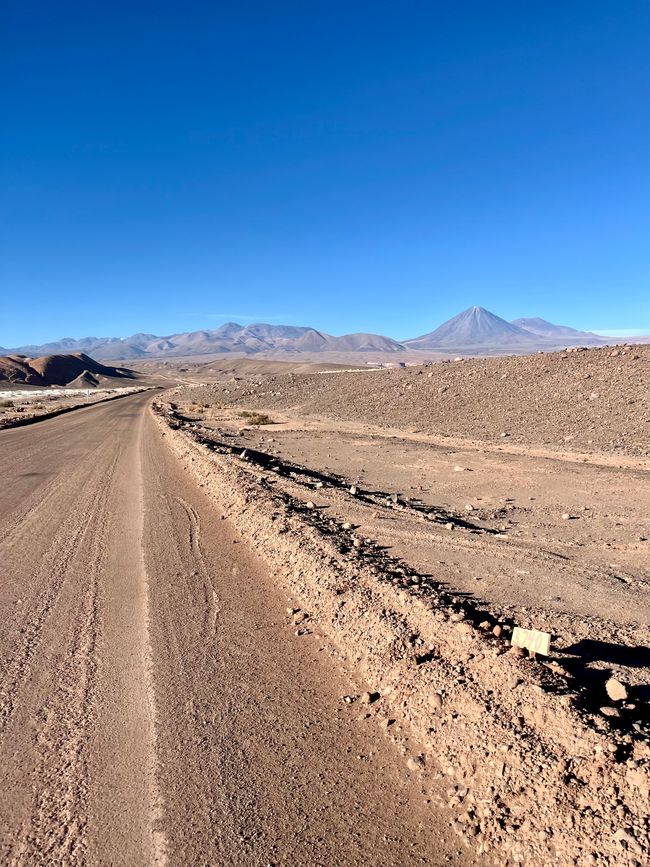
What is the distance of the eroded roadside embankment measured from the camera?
8.92 ft

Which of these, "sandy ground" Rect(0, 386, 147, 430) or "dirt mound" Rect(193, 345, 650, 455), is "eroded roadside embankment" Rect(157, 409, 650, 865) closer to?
"dirt mound" Rect(193, 345, 650, 455)

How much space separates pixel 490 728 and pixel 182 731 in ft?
6.95

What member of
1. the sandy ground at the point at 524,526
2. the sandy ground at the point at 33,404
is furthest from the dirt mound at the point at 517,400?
the sandy ground at the point at 33,404

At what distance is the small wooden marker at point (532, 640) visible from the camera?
4.01m

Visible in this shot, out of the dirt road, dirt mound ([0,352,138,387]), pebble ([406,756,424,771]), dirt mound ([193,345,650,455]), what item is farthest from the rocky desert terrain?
dirt mound ([0,352,138,387])

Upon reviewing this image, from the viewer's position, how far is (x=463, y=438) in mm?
20188

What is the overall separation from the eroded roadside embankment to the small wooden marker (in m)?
0.12

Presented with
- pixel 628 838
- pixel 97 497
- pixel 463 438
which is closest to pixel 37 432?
pixel 97 497

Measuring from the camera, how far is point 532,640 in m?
4.13

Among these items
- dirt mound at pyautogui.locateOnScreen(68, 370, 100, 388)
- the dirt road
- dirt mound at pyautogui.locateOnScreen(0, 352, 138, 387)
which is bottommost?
the dirt road

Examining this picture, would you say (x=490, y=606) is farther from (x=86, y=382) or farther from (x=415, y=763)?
(x=86, y=382)

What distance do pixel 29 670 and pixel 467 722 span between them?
3661 millimetres

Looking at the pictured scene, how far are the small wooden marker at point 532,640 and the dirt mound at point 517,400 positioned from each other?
13246mm

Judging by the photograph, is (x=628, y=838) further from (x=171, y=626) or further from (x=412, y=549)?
(x=412, y=549)
